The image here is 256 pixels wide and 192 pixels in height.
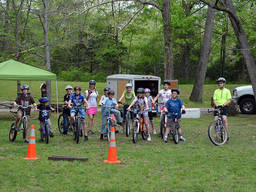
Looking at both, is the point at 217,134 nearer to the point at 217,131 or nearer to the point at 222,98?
the point at 217,131

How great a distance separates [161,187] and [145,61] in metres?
43.7

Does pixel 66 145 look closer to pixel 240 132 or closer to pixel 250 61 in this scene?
pixel 240 132

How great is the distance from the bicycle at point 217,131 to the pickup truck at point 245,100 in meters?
11.1

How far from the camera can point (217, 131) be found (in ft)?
38.8

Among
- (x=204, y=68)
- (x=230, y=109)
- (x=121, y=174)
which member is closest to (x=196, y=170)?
(x=121, y=174)

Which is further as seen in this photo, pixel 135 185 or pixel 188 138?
pixel 188 138

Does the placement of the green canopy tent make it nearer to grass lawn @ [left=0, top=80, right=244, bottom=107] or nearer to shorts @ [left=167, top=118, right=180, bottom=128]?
shorts @ [left=167, top=118, right=180, bottom=128]

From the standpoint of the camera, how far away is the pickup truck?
22473mm

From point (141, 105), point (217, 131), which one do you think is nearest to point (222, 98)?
point (217, 131)

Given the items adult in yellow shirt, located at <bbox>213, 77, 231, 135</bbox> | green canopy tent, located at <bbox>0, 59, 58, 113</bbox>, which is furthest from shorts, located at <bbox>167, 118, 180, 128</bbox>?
green canopy tent, located at <bbox>0, 59, 58, 113</bbox>

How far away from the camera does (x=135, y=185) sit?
7035 mm

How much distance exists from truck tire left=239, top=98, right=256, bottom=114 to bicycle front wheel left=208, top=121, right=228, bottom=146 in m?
11.2

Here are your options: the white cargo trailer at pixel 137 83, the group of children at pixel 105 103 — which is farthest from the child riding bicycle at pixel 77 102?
the white cargo trailer at pixel 137 83

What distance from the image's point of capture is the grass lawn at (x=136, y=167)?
23.0 feet
